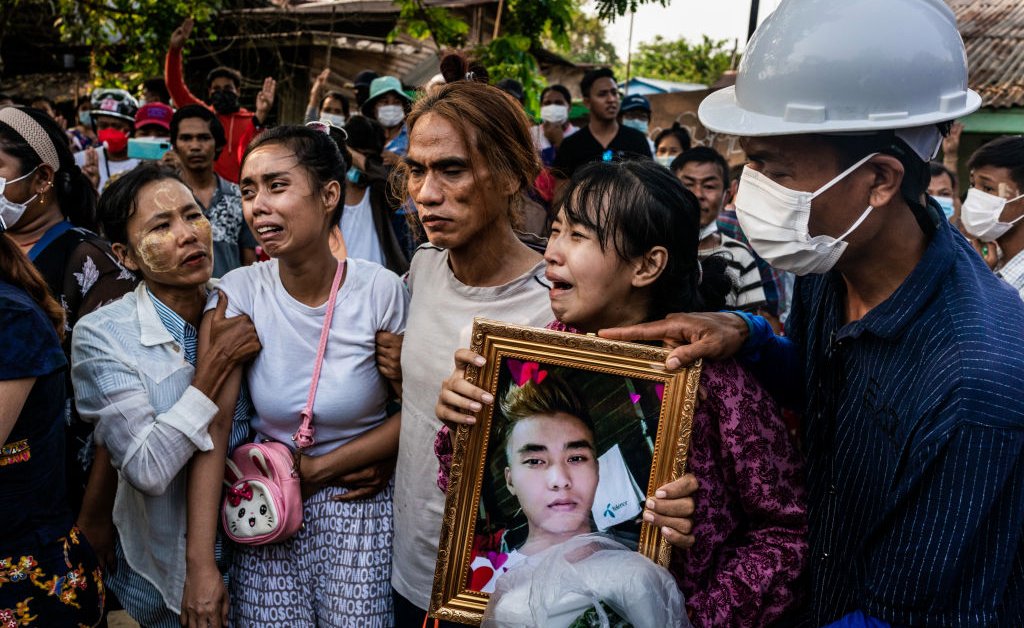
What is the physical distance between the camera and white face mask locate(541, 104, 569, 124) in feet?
28.9

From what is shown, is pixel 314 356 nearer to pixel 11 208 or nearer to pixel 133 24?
pixel 11 208

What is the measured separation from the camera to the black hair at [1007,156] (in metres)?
4.80

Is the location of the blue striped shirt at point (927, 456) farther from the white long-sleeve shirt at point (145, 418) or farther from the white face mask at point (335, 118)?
the white face mask at point (335, 118)

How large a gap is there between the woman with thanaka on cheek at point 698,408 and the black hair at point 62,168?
2.36 meters

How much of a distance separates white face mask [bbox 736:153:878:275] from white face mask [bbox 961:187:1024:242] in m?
3.55

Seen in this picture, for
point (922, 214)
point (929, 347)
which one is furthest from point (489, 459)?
point (922, 214)

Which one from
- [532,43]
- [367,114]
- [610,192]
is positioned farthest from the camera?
[532,43]

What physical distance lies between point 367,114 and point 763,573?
6362mm

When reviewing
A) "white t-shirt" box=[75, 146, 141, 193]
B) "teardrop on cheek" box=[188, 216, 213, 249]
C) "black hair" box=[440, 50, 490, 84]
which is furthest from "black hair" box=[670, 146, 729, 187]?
"white t-shirt" box=[75, 146, 141, 193]

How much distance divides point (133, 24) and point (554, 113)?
7706mm

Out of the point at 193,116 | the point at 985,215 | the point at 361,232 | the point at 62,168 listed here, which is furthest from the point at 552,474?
the point at 193,116

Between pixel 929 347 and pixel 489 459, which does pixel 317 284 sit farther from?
pixel 929 347

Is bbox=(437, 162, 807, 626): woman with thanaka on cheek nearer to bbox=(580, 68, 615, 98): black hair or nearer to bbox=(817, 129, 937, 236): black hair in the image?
bbox=(817, 129, 937, 236): black hair

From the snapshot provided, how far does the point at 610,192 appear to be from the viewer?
2092 mm
